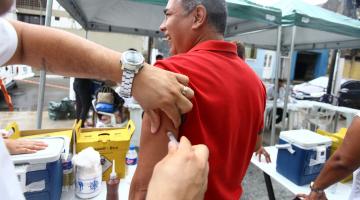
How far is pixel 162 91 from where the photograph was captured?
0.76 meters

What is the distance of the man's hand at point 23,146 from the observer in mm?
1294

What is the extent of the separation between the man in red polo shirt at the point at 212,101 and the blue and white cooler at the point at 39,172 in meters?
0.61

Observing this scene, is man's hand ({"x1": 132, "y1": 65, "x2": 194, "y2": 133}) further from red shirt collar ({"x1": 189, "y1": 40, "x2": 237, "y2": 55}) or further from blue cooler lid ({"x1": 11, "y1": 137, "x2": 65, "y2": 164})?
blue cooler lid ({"x1": 11, "y1": 137, "x2": 65, "y2": 164})

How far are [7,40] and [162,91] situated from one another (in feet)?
1.54

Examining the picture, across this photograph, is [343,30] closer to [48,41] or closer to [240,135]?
[240,135]

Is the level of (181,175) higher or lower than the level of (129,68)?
lower

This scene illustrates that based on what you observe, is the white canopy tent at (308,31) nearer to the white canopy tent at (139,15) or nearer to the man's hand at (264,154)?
the white canopy tent at (139,15)

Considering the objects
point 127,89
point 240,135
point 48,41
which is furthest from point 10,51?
point 240,135

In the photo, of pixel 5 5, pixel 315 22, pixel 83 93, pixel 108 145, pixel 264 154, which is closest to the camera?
pixel 5 5

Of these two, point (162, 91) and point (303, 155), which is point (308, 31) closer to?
point (303, 155)

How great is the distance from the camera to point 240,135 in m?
1.07

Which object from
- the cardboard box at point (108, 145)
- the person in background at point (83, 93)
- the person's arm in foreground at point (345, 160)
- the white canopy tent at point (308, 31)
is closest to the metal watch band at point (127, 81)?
the cardboard box at point (108, 145)

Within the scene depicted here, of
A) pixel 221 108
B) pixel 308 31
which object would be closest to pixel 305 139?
pixel 221 108

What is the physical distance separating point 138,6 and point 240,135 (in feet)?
10.3
